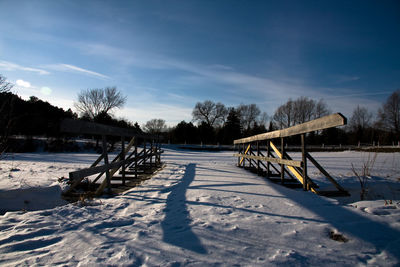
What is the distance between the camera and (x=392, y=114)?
3875cm

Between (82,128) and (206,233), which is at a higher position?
(82,128)

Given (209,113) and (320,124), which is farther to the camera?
(209,113)

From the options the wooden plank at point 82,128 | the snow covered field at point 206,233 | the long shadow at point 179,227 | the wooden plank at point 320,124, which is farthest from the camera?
the wooden plank at point 82,128

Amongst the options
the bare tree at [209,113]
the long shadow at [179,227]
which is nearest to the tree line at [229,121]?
the bare tree at [209,113]

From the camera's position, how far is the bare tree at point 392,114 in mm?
38281

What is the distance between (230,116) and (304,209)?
4817cm

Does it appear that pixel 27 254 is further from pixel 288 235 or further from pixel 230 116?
pixel 230 116

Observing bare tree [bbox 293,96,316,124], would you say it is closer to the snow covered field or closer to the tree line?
the tree line

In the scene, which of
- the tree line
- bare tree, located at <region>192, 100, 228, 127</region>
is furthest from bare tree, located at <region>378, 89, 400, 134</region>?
bare tree, located at <region>192, 100, 228, 127</region>

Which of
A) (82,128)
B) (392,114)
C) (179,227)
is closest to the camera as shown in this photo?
(179,227)

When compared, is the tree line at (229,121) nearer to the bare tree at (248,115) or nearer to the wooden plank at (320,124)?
the bare tree at (248,115)

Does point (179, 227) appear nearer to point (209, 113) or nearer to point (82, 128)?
point (82, 128)

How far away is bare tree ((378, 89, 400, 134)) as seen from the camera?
3828 cm

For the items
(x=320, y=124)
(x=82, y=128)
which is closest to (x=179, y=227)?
(x=82, y=128)
